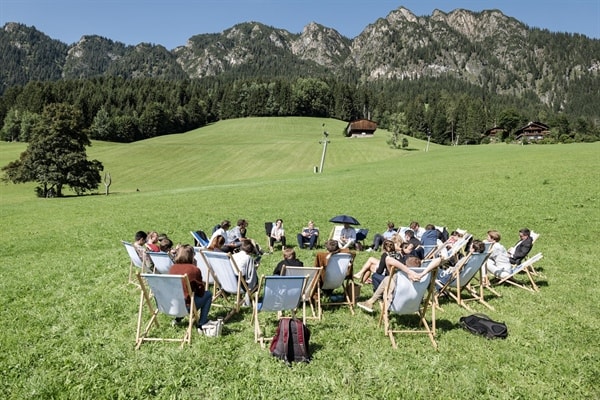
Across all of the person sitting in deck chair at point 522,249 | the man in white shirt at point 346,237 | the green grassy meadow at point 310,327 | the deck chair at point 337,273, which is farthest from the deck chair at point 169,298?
the person sitting in deck chair at point 522,249

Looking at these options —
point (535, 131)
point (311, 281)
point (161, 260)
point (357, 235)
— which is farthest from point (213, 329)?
point (535, 131)

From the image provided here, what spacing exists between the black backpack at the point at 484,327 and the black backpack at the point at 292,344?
10.5ft

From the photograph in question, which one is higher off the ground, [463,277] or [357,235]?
[463,277]

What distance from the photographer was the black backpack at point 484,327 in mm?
6758

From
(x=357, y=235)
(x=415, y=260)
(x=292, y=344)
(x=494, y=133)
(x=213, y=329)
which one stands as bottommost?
(x=357, y=235)

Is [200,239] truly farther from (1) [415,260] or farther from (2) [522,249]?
(2) [522,249]

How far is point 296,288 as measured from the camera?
6.81 meters

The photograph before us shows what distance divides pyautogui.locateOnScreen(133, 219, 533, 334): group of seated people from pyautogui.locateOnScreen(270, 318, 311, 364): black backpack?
1744 millimetres

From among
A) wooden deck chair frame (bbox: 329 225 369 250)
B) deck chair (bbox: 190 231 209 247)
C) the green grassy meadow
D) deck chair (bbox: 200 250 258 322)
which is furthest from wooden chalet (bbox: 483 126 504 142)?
deck chair (bbox: 200 250 258 322)

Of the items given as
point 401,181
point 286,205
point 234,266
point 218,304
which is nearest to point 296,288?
point 234,266

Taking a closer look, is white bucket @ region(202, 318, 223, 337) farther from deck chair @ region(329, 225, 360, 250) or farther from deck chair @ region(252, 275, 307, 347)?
deck chair @ region(329, 225, 360, 250)

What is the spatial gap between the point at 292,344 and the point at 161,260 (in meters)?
4.27

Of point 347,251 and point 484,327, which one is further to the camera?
point 347,251

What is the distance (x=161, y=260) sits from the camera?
8.79 meters
